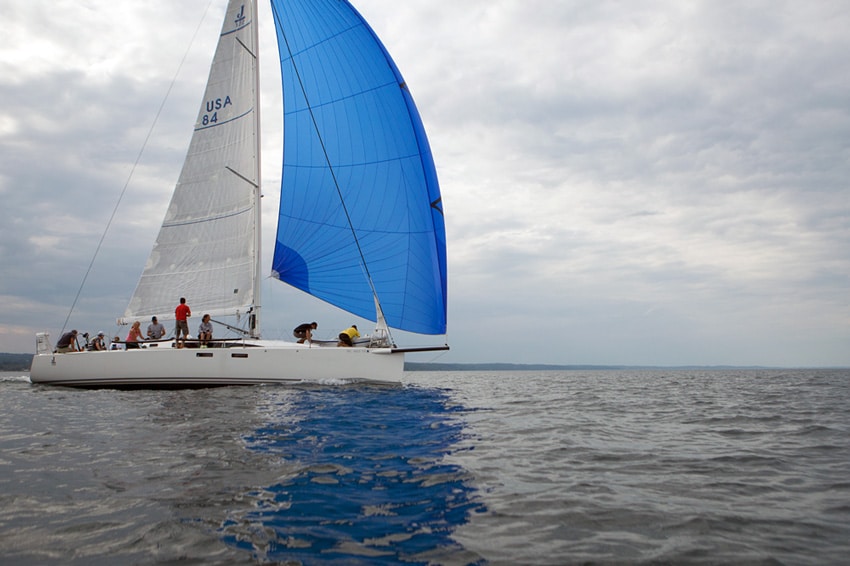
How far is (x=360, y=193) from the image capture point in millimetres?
16906

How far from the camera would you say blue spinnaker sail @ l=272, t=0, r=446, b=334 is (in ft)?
55.1

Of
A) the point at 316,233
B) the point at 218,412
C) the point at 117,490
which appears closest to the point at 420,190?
the point at 316,233

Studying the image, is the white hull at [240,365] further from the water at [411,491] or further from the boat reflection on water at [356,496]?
the boat reflection on water at [356,496]

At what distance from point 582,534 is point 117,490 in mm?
3658

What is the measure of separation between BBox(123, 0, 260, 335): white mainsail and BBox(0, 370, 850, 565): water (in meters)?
7.78

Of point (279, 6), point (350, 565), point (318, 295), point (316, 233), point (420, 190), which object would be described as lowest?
point (350, 565)

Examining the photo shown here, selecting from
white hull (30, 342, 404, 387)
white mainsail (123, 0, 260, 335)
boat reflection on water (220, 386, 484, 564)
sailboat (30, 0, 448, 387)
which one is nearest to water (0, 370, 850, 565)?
boat reflection on water (220, 386, 484, 564)

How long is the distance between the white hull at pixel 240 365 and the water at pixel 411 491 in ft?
17.4

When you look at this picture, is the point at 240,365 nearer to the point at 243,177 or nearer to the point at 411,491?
the point at 243,177

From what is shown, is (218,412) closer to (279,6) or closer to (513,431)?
(513,431)

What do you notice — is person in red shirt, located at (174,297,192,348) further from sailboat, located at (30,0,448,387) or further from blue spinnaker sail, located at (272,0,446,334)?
blue spinnaker sail, located at (272,0,446,334)

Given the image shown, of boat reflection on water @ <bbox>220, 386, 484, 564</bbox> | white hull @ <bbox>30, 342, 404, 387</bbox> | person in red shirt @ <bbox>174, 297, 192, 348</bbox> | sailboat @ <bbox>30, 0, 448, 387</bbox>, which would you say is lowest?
boat reflection on water @ <bbox>220, 386, 484, 564</bbox>

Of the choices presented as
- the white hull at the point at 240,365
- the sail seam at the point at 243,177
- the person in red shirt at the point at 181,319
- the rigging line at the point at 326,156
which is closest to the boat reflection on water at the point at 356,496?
the white hull at the point at 240,365

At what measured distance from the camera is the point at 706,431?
8.85 meters
